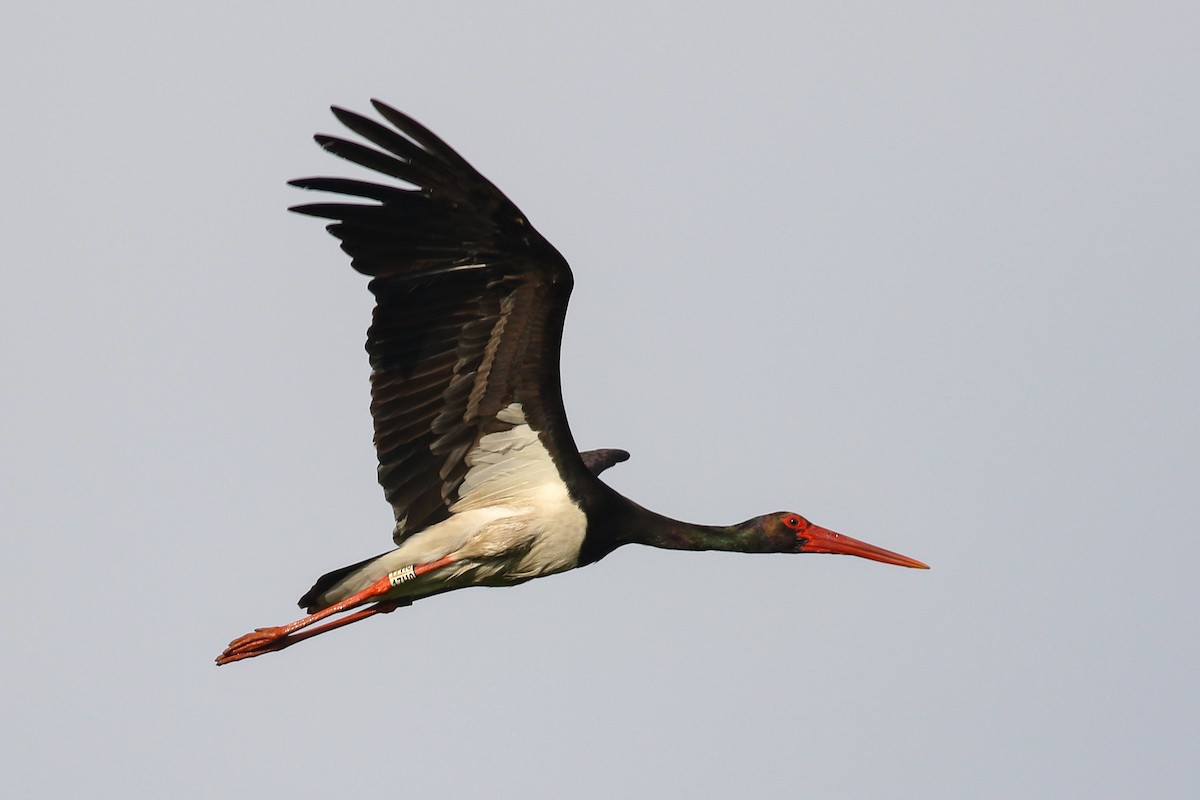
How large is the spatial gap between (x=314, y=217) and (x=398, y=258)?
23.0 inches

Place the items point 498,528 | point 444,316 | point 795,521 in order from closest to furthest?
point 444,316 < point 498,528 < point 795,521

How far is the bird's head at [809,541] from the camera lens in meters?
15.4

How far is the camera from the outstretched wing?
12961mm

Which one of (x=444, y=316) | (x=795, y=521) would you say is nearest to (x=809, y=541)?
(x=795, y=521)

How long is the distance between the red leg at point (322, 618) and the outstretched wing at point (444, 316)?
30 cm

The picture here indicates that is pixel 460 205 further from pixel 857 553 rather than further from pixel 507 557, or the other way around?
pixel 857 553

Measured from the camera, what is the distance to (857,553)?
51.3ft

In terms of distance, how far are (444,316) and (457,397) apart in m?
0.58

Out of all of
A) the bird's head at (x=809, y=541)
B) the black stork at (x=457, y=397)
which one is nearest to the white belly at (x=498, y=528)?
the black stork at (x=457, y=397)

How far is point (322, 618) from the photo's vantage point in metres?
14.0

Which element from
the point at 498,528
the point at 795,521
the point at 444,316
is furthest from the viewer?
the point at 795,521

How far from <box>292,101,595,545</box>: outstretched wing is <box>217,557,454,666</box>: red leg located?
301 millimetres

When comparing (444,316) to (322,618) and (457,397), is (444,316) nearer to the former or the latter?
(457,397)

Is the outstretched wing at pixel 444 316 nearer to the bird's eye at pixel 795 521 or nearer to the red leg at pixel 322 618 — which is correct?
the red leg at pixel 322 618
